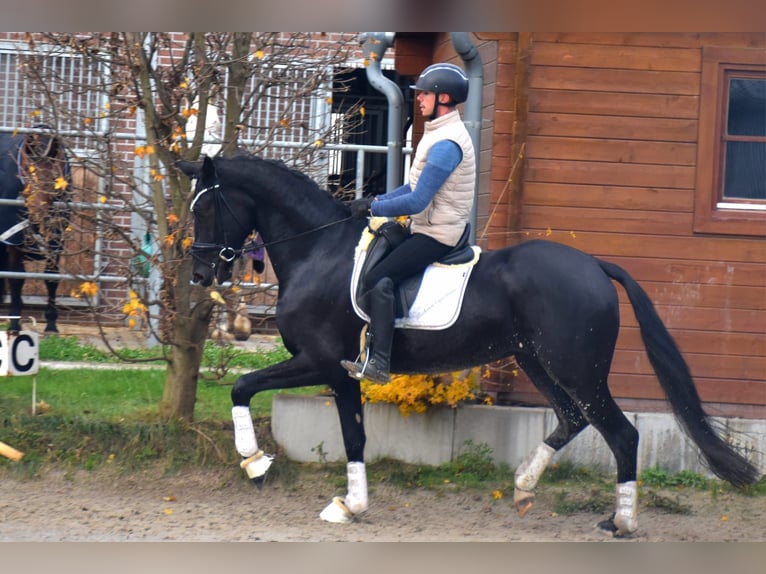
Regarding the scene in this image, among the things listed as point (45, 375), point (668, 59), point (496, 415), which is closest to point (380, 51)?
point (668, 59)

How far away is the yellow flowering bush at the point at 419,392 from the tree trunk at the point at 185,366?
1.34 m

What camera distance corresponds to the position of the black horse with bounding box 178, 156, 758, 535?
6.62 m

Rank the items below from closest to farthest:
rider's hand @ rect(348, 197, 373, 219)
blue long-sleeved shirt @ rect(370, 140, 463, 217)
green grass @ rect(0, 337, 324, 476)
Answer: blue long-sleeved shirt @ rect(370, 140, 463, 217) < rider's hand @ rect(348, 197, 373, 219) < green grass @ rect(0, 337, 324, 476)

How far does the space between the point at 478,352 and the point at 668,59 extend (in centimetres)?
289

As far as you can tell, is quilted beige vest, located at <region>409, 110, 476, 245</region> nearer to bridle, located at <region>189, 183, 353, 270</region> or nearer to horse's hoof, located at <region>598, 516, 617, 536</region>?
bridle, located at <region>189, 183, 353, 270</region>

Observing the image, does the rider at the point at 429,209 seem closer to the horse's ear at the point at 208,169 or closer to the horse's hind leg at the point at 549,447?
the horse's ear at the point at 208,169

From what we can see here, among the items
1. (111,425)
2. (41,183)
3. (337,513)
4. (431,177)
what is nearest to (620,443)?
(337,513)

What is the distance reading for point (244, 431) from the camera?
265 inches

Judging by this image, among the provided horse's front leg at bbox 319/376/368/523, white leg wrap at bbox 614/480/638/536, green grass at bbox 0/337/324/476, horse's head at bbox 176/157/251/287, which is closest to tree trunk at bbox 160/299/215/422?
green grass at bbox 0/337/324/476

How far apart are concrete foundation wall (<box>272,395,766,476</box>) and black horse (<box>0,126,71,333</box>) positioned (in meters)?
2.20

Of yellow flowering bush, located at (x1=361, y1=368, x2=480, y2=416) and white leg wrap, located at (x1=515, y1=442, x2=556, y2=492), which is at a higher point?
yellow flowering bush, located at (x1=361, y1=368, x2=480, y2=416)

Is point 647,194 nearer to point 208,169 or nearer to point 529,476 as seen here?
point 529,476

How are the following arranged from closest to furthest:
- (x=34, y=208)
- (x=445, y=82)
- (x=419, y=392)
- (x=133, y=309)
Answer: (x=445, y=82), (x=133, y=309), (x=419, y=392), (x=34, y=208)

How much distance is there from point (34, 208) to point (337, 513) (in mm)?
3275
